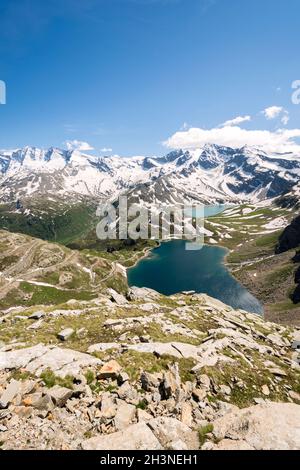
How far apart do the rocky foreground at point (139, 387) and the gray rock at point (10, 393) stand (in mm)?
67

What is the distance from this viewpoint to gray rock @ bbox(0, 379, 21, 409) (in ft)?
58.0

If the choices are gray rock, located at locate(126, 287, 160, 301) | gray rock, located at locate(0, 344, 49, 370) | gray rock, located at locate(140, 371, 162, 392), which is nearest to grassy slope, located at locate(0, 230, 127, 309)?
gray rock, located at locate(126, 287, 160, 301)

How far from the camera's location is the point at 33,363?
2262 centimetres

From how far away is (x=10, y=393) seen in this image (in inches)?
733

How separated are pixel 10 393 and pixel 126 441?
8.47 meters

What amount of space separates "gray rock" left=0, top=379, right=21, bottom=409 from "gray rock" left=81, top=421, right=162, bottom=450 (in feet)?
19.7

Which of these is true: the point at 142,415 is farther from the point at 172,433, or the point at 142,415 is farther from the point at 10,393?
the point at 10,393

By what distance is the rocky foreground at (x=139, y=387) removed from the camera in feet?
52.9

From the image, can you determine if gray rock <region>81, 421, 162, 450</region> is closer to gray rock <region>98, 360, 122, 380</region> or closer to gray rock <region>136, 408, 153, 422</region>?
gray rock <region>136, 408, 153, 422</region>

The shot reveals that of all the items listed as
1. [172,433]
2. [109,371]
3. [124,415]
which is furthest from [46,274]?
[172,433]

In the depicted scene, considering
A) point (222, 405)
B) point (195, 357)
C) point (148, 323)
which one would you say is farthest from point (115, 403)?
point (148, 323)

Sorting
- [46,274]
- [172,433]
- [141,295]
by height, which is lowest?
[46,274]

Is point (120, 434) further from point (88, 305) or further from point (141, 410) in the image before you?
point (88, 305)

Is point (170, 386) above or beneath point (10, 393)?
beneath
